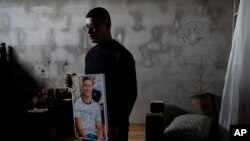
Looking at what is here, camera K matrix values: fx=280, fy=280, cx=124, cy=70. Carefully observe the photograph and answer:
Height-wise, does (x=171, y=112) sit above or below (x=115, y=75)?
below

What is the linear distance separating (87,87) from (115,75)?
17cm

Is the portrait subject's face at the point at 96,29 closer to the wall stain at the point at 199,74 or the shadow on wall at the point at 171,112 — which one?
the wall stain at the point at 199,74

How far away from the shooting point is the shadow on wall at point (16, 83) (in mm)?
4004

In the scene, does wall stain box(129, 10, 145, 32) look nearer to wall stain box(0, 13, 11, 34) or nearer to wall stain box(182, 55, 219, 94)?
wall stain box(182, 55, 219, 94)

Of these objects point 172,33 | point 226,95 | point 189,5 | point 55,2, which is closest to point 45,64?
point 55,2

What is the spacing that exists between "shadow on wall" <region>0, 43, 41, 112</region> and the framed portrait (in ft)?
8.69

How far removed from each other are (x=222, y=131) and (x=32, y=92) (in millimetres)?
2669

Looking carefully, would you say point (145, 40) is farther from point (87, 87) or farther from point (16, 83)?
point (87, 87)

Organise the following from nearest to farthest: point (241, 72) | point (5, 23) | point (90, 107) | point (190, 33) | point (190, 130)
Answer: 1. point (90, 107)
2. point (241, 72)
3. point (190, 130)
4. point (190, 33)
5. point (5, 23)

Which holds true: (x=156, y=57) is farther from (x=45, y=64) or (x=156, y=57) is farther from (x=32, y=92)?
(x=32, y=92)

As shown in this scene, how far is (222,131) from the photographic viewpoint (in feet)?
9.00

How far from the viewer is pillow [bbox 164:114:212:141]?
9.03ft

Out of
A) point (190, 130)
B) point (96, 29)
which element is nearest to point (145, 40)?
point (190, 130)

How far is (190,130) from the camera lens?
2777 millimetres
